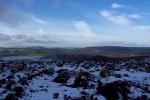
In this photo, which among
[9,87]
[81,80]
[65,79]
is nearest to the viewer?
[9,87]

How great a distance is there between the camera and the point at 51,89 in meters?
20.0

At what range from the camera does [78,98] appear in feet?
58.8

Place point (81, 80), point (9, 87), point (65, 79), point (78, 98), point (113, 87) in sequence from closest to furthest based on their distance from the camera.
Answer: point (78, 98), point (113, 87), point (9, 87), point (81, 80), point (65, 79)

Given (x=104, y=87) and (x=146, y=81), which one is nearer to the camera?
(x=104, y=87)

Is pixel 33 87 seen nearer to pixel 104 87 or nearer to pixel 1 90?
pixel 1 90

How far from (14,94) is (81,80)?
6.14 m

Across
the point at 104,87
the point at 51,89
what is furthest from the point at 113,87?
the point at 51,89

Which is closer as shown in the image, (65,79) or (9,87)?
(9,87)

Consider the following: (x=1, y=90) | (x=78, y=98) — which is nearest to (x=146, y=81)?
(x=78, y=98)

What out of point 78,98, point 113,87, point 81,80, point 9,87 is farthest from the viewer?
point 81,80

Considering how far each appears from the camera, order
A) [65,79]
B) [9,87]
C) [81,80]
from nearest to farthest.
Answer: [9,87], [81,80], [65,79]

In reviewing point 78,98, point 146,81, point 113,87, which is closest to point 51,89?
point 78,98

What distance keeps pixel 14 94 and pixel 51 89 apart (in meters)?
2.83

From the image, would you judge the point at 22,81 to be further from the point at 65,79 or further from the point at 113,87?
the point at 113,87
